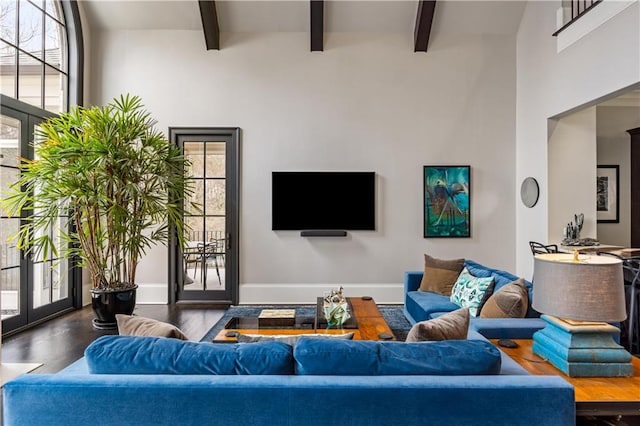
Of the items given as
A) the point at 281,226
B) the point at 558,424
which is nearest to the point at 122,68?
the point at 281,226

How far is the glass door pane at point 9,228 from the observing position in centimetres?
418

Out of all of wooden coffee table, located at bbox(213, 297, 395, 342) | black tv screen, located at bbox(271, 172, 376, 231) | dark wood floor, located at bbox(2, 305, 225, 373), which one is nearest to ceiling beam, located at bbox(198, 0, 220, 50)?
black tv screen, located at bbox(271, 172, 376, 231)

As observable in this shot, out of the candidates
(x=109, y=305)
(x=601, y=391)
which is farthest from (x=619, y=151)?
(x=109, y=305)

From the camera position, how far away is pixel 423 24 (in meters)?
5.41

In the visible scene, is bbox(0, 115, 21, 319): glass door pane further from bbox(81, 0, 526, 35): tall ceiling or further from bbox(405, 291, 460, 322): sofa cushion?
bbox(405, 291, 460, 322): sofa cushion

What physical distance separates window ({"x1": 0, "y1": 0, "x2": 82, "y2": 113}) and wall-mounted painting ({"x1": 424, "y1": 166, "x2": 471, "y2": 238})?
5.06 m

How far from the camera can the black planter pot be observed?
433 centimetres

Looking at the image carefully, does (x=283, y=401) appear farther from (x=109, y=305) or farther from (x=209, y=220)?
(x=209, y=220)

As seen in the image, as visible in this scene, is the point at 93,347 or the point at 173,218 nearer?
the point at 93,347

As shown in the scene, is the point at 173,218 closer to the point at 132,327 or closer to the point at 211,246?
the point at 211,246

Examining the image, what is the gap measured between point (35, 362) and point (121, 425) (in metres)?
2.81

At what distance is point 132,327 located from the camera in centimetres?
197

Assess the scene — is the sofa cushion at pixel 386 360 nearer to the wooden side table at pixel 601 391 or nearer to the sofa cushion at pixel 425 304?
the wooden side table at pixel 601 391

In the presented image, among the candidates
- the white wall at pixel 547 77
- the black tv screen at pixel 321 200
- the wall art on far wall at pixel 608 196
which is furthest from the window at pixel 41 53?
the wall art on far wall at pixel 608 196
